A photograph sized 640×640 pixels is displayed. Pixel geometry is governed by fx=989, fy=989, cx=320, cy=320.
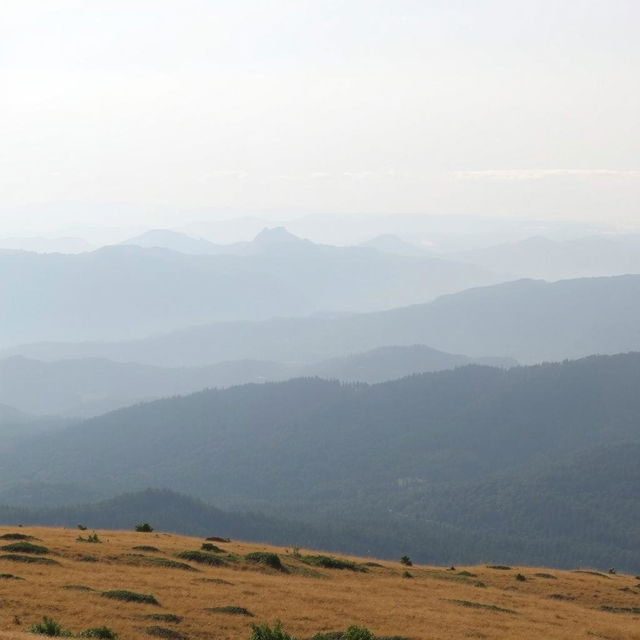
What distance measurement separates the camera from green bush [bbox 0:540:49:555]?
153 ft

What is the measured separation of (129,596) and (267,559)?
1504 cm

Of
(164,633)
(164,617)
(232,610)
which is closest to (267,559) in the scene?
(232,610)

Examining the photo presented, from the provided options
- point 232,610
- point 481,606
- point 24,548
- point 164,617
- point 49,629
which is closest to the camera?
point 49,629

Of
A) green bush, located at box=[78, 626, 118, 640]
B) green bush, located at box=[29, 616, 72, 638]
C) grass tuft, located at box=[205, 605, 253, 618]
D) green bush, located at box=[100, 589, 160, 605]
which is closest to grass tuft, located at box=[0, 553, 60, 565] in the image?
green bush, located at box=[100, 589, 160, 605]

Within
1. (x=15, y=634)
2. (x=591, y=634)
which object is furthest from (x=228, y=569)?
(x=15, y=634)

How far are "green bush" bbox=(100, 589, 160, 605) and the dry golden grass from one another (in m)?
0.44

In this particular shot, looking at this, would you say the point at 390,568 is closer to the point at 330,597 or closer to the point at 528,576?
the point at 528,576

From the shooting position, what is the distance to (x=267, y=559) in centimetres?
5234

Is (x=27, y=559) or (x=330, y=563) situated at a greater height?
(x=27, y=559)

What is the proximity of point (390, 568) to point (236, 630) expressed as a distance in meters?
26.7

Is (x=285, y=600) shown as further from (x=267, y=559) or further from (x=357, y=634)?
(x=267, y=559)

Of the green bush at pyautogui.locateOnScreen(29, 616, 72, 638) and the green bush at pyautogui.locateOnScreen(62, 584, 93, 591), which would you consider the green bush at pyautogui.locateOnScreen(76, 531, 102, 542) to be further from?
the green bush at pyautogui.locateOnScreen(29, 616, 72, 638)

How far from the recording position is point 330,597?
43.5 metres

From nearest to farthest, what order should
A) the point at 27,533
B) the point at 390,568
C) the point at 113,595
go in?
the point at 113,595 < the point at 27,533 < the point at 390,568
